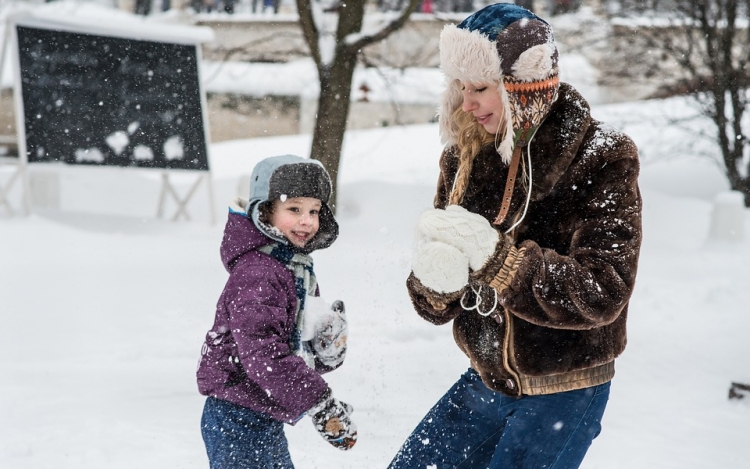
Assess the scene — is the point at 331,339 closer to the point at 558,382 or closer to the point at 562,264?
the point at 558,382

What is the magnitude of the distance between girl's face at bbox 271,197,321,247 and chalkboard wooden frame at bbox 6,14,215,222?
22.0 feet

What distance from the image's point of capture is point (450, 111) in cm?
251

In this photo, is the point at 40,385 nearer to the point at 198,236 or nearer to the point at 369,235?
the point at 198,236

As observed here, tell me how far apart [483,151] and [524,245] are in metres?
0.40

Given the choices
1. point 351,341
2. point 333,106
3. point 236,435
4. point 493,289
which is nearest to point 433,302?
point 493,289

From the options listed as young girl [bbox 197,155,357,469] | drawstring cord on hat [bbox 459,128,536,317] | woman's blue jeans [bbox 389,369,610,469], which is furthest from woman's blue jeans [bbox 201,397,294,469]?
drawstring cord on hat [bbox 459,128,536,317]

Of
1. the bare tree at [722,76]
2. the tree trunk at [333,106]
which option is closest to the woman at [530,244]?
the tree trunk at [333,106]

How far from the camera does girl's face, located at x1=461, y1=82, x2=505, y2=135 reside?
229cm

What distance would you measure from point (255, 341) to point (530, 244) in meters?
0.92

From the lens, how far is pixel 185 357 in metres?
5.88

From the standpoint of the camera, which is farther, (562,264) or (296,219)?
(296,219)

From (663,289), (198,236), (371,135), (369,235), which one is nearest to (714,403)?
(663,289)

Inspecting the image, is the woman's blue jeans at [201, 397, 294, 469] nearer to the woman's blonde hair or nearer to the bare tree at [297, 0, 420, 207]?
the woman's blonde hair

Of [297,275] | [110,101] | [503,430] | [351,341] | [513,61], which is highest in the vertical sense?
[513,61]
